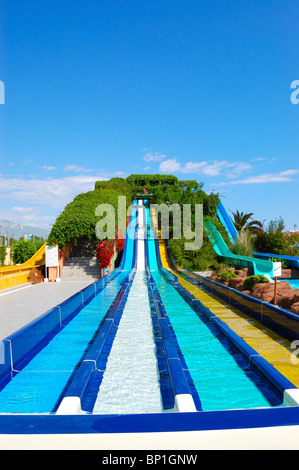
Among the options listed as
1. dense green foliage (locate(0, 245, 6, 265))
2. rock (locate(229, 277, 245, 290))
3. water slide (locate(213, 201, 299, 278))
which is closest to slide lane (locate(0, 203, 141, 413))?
rock (locate(229, 277, 245, 290))

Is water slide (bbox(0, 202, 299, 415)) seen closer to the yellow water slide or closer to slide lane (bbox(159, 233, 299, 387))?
slide lane (bbox(159, 233, 299, 387))

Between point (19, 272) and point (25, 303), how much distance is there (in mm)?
3981

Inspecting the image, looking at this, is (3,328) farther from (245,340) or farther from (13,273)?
(13,273)

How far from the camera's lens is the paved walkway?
5867mm

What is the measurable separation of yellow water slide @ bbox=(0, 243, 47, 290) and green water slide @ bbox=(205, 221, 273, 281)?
23.8 feet

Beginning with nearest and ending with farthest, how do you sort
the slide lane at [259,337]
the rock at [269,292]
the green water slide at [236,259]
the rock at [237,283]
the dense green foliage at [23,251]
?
the slide lane at [259,337], the rock at [269,292], the rock at [237,283], the green water slide at [236,259], the dense green foliage at [23,251]

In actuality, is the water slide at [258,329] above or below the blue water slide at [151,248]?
below

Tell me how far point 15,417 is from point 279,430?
1.52 meters

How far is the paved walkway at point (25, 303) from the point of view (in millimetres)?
5867

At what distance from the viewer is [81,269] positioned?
46.7ft

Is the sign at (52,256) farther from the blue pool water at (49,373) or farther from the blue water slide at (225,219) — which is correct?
the blue water slide at (225,219)

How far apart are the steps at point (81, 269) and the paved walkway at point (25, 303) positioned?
2.10 metres

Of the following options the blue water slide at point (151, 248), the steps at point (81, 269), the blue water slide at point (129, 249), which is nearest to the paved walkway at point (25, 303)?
the steps at point (81, 269)

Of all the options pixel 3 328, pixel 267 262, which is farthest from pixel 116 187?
pixel 3 328
